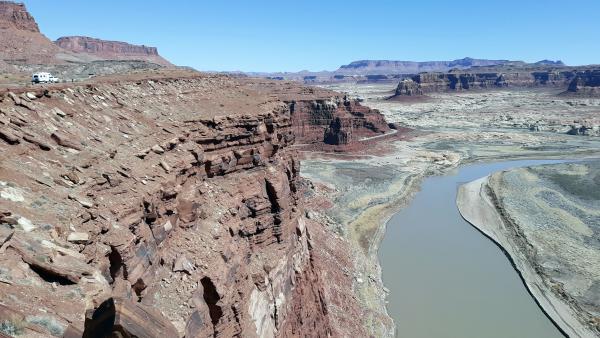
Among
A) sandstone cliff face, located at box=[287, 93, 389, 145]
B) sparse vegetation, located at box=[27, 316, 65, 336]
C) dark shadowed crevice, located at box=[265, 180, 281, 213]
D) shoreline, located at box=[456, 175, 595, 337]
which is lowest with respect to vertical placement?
shoreline, located at box=[456, 175, 595, 337]

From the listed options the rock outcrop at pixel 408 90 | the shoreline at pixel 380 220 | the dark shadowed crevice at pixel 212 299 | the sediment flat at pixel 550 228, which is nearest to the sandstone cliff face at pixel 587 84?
the rock outcrop at pixel 408 90

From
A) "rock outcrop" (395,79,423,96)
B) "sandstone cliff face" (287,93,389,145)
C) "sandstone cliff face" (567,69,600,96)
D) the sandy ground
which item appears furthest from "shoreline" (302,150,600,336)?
"sandstone cliff face" (567,69,600,96)

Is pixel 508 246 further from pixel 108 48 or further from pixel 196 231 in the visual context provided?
pixel 108 48

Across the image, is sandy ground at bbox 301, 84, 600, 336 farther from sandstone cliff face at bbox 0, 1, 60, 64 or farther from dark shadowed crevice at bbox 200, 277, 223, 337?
sandstone cliff face at bbox 0, 1, 60, 64

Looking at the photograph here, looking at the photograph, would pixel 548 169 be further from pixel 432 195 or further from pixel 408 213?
pixel 408 213

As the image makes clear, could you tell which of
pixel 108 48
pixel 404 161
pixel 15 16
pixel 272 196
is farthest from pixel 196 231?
pixel 108 48

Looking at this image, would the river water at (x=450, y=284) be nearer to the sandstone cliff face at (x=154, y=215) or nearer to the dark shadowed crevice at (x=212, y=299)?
the sandstone cliff face at (x=154, y=215)
